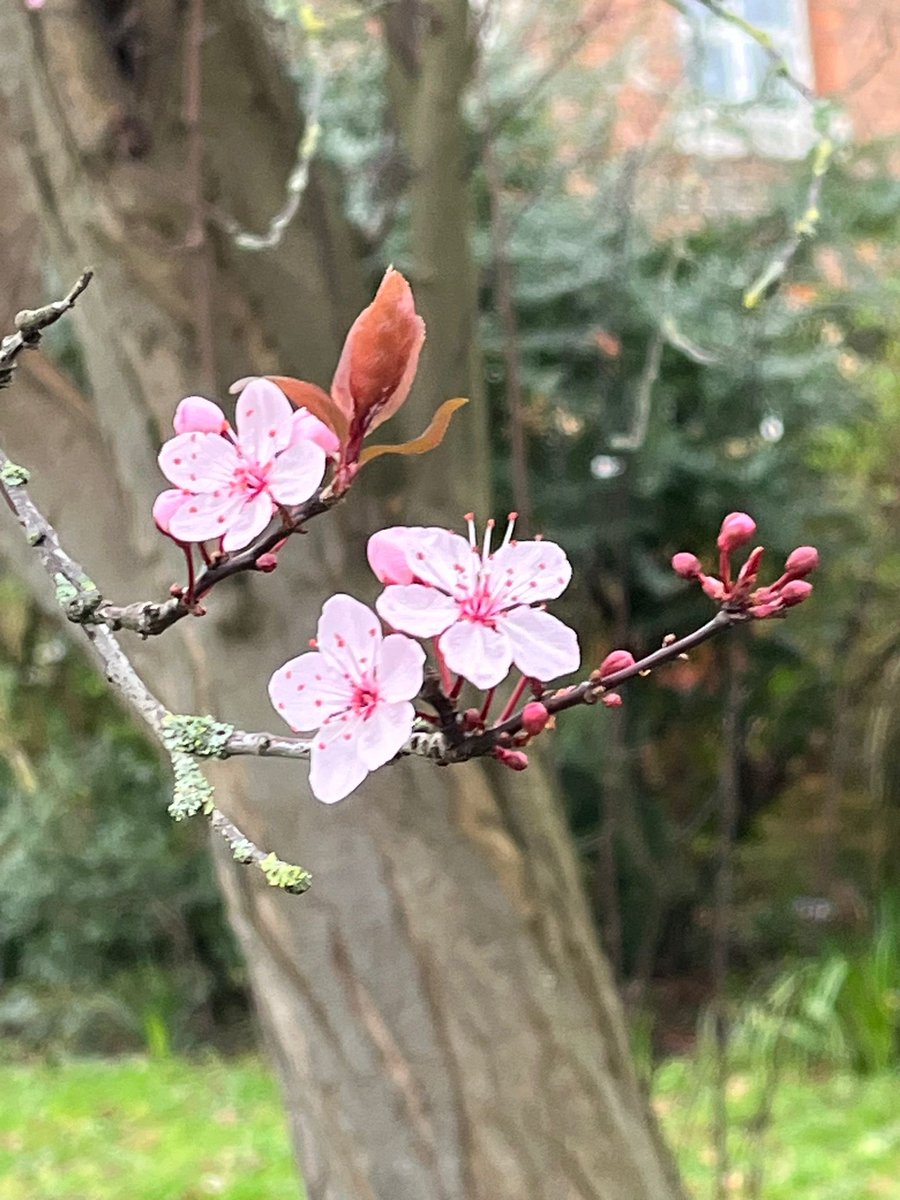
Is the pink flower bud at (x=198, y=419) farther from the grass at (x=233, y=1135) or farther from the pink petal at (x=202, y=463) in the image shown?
the grass at (x=233, y=1135)

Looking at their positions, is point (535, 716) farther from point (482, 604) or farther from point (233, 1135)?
point (233, 1135)

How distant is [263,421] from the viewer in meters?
0.45

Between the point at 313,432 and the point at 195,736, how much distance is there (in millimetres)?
123

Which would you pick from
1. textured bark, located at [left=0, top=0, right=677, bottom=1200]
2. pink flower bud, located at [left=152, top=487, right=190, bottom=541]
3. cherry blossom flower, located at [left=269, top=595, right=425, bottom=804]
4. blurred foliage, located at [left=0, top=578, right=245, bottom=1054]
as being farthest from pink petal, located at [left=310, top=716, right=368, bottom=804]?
blurred foliage, located at [left=0, top=578, right=245, bottom=1054]

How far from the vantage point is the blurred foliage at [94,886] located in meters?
3.58

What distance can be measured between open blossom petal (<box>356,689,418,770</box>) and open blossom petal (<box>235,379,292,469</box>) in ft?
0.36

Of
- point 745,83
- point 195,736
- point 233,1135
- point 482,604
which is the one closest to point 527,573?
point 482,604

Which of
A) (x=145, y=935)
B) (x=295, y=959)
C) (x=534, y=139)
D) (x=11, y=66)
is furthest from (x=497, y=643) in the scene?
(x=145, y=935)

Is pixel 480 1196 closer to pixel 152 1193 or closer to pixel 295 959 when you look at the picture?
pixel 295 959

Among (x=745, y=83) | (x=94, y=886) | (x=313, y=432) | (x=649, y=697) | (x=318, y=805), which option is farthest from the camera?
(x=745, y=83)

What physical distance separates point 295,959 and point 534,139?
7.72 feet

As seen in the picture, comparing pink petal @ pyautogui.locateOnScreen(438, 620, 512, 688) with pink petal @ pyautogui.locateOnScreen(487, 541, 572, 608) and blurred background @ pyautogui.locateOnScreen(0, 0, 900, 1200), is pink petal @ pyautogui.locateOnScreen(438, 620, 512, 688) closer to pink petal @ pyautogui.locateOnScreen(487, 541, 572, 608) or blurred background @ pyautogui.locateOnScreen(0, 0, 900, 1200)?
pink petal @ pyautogui.locateOnScreen(487, 541, 572, 608)

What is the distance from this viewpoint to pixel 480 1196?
1367 mm

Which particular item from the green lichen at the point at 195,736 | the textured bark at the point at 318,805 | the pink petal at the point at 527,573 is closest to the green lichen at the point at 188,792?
the green lichen at the point at 195,736
